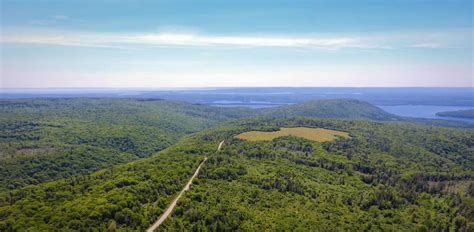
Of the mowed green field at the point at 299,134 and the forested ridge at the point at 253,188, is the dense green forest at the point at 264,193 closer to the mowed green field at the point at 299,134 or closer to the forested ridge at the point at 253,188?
the forested ridge at the point at 253,188

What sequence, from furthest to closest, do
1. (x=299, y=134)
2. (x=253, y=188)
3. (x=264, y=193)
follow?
(x=299, y=134) → (x=253, y=188) → (x=264, y=193)

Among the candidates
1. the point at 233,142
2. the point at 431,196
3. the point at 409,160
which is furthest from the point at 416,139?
the point at 233,142

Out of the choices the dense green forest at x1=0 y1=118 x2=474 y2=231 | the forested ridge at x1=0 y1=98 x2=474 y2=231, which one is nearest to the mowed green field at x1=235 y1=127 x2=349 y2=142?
the forested ridge at x1=0 y1=98 x2=474 y2=231

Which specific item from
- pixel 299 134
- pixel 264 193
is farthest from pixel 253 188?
pixel 299 134

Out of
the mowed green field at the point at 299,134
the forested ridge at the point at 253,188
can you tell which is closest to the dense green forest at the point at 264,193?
the forested ridge at the point at 253,188

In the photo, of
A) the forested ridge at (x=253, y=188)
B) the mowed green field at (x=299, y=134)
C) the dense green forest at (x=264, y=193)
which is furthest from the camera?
the mowed green field at (x=299, y=134)

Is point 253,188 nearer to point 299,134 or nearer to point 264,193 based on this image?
point 264,193

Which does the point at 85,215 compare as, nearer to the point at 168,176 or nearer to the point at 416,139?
the point at 168,176

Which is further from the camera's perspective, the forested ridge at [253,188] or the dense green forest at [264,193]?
the forested ridge at [253,188]

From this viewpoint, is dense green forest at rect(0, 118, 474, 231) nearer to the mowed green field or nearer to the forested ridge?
the forested ridge
